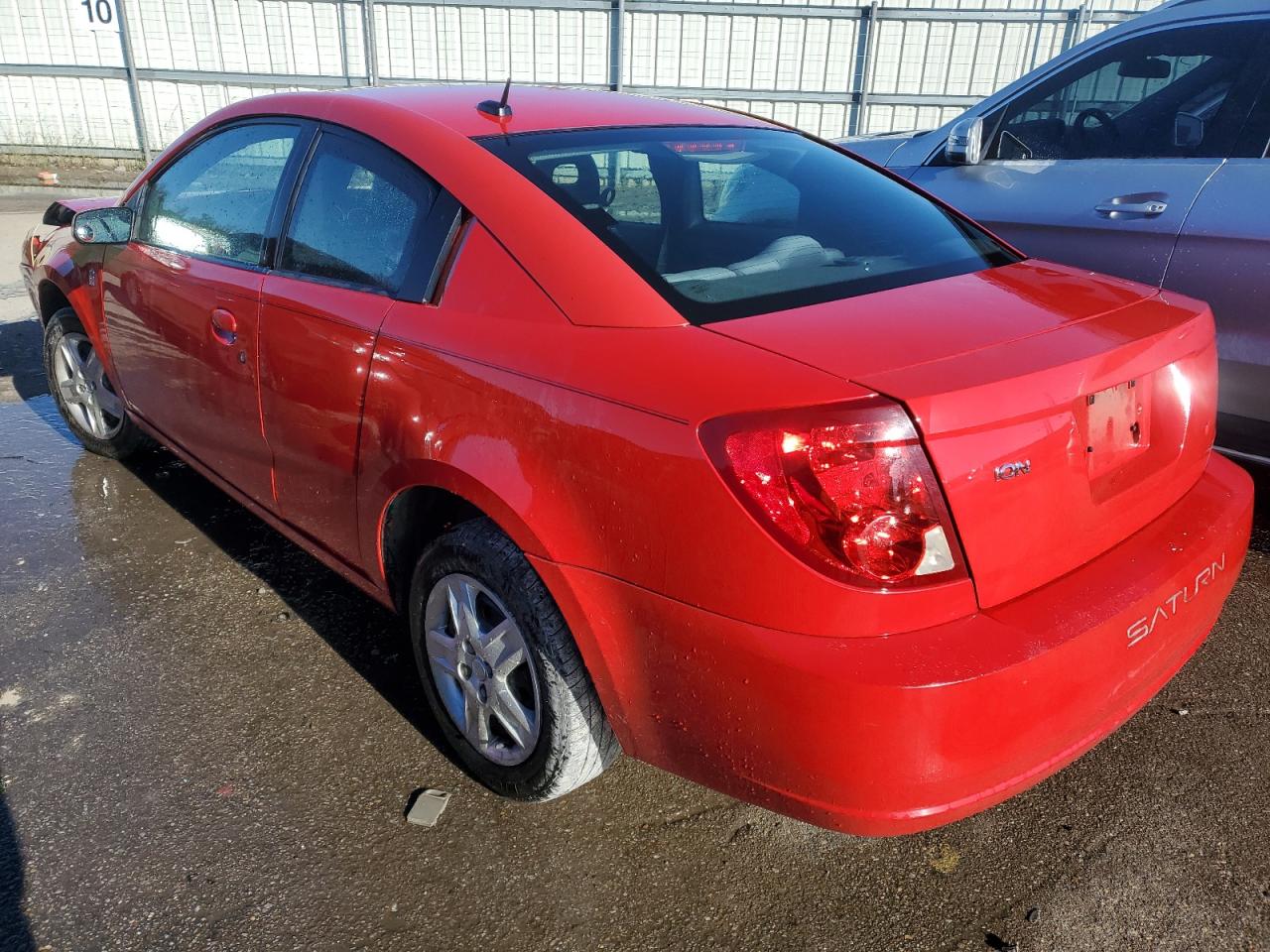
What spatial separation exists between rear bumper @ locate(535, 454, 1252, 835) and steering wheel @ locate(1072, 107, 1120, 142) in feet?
8.28

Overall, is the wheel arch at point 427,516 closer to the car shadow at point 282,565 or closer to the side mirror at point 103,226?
the car shadow at point 282,565

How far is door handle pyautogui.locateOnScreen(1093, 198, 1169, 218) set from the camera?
11.0 ft

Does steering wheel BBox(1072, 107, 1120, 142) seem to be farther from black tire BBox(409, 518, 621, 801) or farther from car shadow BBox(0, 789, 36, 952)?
car shadow BBox(0, 789, 36, 952)

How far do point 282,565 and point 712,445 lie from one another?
7.75 feet

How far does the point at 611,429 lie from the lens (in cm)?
173

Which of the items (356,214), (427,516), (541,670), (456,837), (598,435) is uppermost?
(356,214)

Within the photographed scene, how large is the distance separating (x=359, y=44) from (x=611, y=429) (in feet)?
42.4

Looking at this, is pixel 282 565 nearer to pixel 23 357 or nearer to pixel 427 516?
pixel 427 516

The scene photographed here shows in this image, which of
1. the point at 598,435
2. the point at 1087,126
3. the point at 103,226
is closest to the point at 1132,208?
the point at 1087,126

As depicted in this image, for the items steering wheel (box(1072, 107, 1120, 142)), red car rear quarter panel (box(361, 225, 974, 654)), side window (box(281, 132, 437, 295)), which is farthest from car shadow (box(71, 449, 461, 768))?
steering wheel (box(1072, 107, 1120, 142))

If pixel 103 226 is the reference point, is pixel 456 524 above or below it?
below

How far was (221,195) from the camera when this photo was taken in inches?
123

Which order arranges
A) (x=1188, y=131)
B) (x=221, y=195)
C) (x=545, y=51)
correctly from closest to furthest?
1. (x=221, y=195)
2. (x=1188, y=131)
3. (x=545, y=51)

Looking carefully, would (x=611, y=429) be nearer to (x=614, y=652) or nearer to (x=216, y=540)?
(x=614, y=652)
